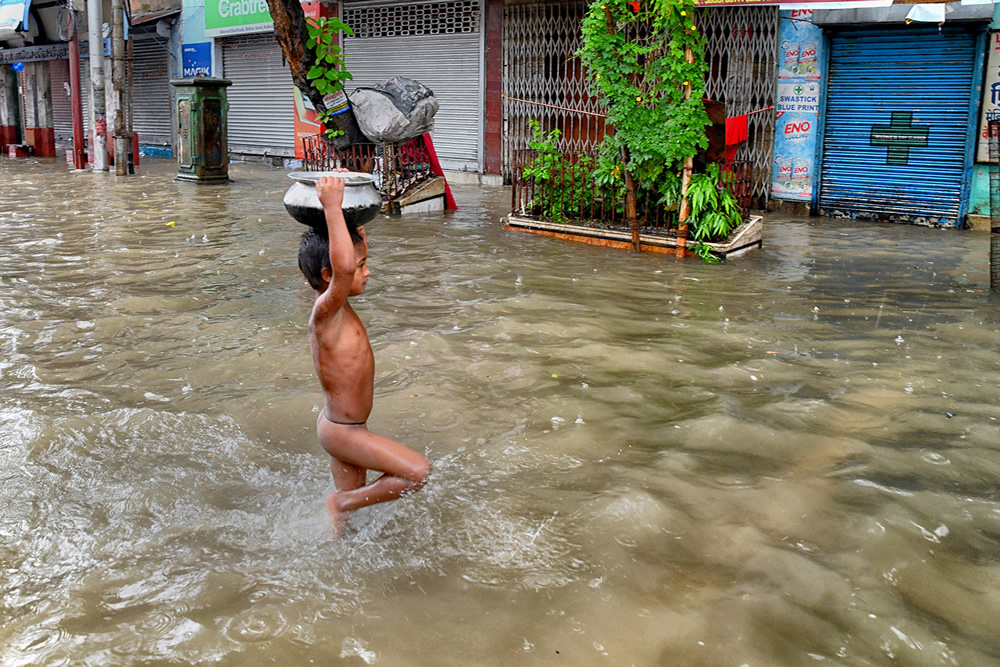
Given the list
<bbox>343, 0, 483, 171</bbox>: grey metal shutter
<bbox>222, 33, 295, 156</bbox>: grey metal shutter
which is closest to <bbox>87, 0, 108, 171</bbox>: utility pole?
<bbox>222, 33, 295, 156</bbox>: grey metal shutter

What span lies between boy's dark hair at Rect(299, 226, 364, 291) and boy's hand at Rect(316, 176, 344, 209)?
0.17m

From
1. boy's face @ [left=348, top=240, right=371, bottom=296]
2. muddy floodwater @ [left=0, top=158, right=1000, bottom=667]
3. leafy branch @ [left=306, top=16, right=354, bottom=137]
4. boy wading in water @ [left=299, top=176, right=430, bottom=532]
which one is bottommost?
muddy floodwater @ [left=0, top=158, right=1000, bottom=667]

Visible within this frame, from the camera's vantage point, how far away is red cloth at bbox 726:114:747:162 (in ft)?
29.6

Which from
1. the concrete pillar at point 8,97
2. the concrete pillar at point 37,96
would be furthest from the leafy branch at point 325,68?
the concrete pillar at point 8,97

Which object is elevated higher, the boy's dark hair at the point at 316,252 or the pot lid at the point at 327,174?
the pot lid at the point at 327,174

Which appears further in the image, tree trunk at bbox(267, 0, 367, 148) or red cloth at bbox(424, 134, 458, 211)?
red cloth at bbox(424, 134, 458, 211)

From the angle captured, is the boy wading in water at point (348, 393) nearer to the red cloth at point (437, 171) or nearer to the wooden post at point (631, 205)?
the wooden post at point (631, 205)

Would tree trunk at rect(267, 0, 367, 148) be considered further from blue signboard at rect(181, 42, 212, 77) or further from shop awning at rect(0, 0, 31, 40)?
shop awning at rect(0, 0, 31, 40)

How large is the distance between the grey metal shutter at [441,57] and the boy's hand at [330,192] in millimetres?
13899

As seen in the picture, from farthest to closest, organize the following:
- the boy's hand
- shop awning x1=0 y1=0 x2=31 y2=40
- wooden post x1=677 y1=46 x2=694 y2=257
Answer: shop awning x1=0 y1=0 x2=31 y2=40 → wooden post x1=677 y1=46 x2=694 y2=257 → the boy's hand

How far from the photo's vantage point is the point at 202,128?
1538cm

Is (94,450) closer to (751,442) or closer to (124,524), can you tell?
(124,524)

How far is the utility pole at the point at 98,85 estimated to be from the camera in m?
16.7

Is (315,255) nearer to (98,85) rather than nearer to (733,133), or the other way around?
(733,133)
